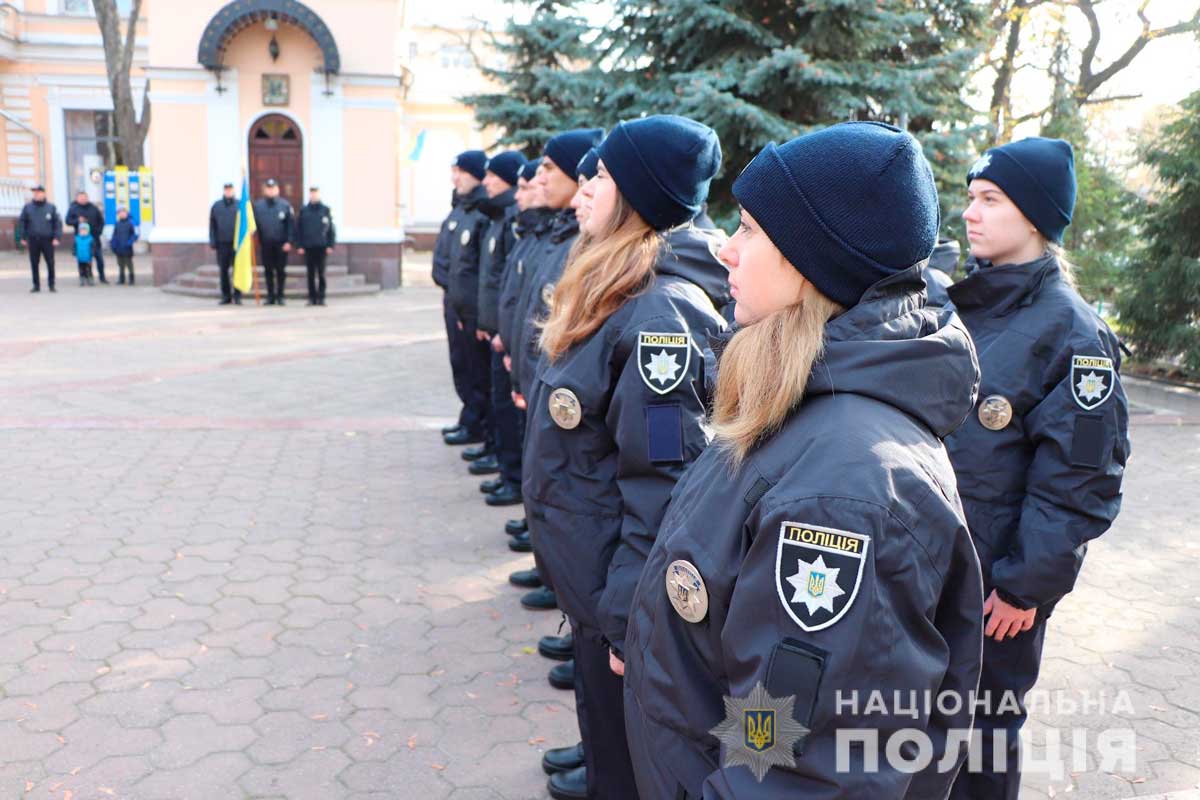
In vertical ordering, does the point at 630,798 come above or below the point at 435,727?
above

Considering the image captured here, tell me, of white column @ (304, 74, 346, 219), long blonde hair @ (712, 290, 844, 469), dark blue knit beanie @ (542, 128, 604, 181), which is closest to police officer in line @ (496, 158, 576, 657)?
dark blue knit beanie @ (542, 128, 604, 181)

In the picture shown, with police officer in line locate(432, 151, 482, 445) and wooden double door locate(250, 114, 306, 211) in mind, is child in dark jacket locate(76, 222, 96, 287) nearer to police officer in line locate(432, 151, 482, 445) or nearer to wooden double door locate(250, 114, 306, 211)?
wooden double door locate(250, 114, 306, 211)

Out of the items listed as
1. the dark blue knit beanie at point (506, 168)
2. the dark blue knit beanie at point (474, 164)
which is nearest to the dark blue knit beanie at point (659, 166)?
the dark blue knit beanie at point (506, 168)

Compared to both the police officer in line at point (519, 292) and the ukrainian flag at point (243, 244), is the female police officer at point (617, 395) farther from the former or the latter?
the ukrainian flag at point (243, 244)

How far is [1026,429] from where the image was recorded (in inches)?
107

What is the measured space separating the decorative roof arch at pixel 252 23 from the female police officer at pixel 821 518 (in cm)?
1923

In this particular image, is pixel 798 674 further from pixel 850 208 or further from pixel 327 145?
pixel 327 145

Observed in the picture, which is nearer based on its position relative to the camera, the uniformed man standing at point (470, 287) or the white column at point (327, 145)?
the uniformed man standing at point (470, 287)

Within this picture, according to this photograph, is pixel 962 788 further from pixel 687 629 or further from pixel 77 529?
pixel 77 529

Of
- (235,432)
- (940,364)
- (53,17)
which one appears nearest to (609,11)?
(235,432)

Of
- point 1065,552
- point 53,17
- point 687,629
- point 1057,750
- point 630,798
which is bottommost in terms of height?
point 1057,750

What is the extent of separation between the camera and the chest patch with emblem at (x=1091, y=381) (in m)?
2.61

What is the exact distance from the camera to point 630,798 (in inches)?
109

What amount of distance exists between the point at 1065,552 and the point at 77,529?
5333mm
